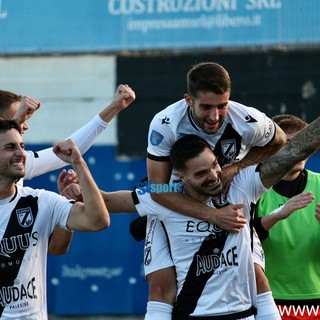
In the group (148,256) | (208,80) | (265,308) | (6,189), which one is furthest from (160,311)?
(208,80)

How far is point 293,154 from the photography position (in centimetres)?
511

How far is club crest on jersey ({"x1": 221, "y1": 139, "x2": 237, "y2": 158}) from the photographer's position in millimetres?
5477

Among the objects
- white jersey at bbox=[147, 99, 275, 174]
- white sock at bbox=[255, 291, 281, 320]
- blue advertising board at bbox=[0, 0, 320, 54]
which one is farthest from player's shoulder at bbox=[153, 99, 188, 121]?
blue advertising board at bbox=[0, 0, 320, 54]

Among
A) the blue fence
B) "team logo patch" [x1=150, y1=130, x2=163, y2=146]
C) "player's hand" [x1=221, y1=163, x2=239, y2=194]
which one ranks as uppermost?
"team logo patch" [x1=150, y1=130, x2=163, y2=146]

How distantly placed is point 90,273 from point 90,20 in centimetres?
309

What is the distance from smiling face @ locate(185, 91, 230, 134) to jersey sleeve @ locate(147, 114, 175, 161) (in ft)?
0.62

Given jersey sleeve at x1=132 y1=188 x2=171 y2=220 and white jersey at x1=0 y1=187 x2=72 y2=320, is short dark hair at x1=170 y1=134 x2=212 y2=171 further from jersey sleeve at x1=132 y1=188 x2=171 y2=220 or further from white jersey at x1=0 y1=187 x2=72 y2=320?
white jersey at x1=0 y1=187 x2=72 y2=320

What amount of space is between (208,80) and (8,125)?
1.18 metres

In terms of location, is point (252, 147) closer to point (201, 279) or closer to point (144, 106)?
point (201, 279)

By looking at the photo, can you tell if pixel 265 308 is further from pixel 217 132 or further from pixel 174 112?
pixel 174 112

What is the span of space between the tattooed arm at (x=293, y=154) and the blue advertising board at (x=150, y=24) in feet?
20.1

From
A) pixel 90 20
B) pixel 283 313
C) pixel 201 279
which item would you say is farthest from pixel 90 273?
pixel 201 279

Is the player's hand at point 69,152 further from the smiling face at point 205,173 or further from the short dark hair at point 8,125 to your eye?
the smiling face at point 205,173

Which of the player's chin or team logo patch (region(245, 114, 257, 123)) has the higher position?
team logo patch (region(245, 114, 257, 123))
